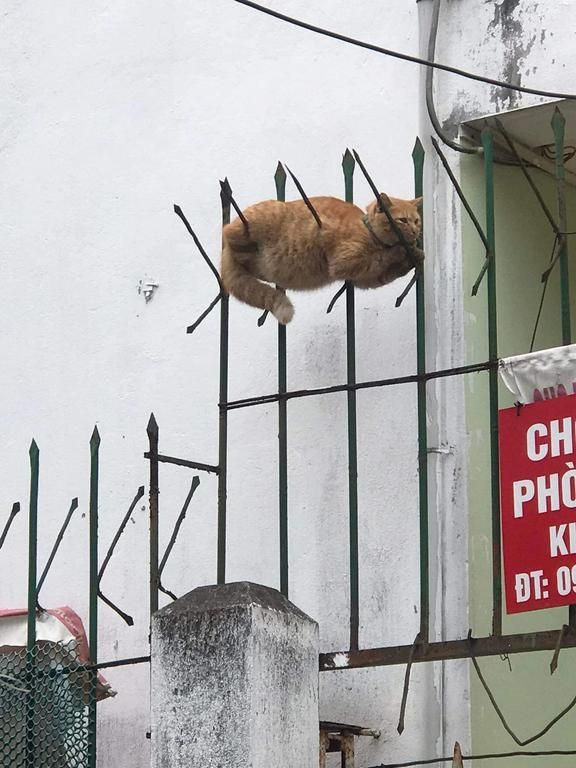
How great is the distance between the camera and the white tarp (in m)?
5.92

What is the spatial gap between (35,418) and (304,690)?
82.9 inches

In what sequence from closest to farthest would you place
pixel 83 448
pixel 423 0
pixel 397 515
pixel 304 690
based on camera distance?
pixel 304 690, pixel 397 515, pixel 423 0, pixel 83 448

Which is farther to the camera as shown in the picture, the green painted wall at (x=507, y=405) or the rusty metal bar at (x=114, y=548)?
the rusty metal bar at (x=114, y=548)

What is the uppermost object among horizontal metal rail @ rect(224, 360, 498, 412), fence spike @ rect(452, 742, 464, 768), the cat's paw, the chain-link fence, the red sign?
the cat's paw

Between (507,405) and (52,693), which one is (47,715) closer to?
(52,693)

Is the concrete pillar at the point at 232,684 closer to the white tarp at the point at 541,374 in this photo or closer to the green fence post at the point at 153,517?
the green fence post at the point at 153,517

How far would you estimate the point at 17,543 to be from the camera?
24.4 feet

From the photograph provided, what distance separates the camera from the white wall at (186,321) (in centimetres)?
659

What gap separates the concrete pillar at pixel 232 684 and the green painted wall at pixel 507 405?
0.70 metres

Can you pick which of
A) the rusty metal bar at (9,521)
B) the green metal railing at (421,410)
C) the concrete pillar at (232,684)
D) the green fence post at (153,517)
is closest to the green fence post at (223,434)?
the green metal railing at (421,410)

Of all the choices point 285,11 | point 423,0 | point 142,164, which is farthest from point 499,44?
point 142,164

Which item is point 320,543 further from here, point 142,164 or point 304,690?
point 142,164

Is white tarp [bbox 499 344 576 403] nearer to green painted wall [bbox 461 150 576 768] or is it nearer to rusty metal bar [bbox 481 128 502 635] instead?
rusty metal bar [bbox 481 128 502 635]

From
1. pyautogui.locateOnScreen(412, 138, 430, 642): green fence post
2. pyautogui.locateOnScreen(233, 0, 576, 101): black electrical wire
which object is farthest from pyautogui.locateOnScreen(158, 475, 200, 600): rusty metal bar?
pyautogui.locateOnScreen(233, 0, 576, 101): black electrical wire
